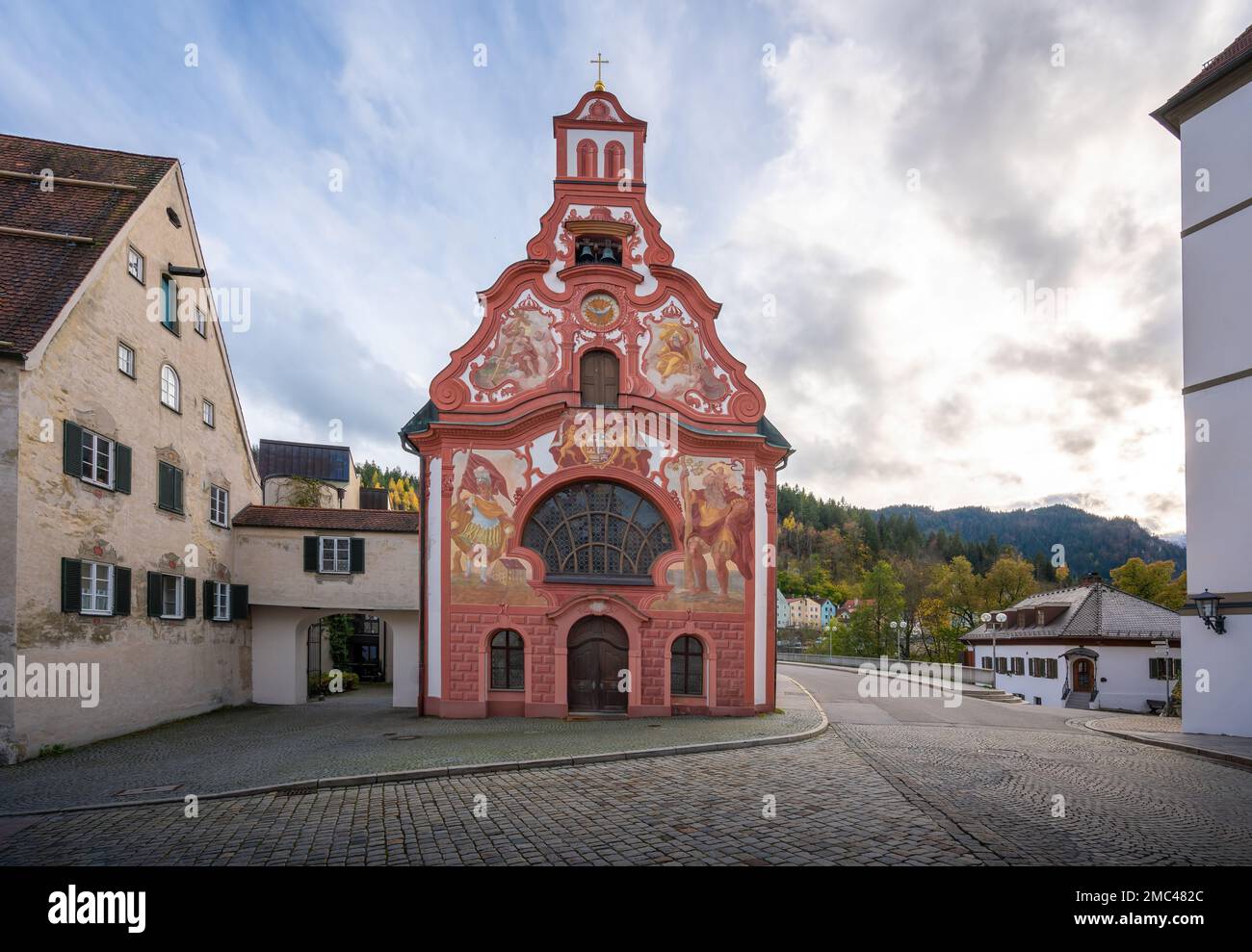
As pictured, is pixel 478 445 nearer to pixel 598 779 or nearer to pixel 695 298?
pixel 695 298

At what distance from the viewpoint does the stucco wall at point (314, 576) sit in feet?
80.7

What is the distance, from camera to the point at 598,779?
12383mm

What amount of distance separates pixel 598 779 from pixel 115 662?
11.8 m

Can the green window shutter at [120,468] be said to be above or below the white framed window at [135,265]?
below

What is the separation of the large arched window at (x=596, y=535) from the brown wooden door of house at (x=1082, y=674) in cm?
2870

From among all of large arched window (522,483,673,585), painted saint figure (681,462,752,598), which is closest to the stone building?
large arched window (522,483,673,585)

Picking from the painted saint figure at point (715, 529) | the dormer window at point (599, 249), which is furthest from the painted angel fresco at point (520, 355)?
the painted saint figure at point (715, 529)

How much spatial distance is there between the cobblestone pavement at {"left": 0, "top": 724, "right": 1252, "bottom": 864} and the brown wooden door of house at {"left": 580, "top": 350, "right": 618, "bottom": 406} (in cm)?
1051

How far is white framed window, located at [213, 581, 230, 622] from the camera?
75.1 feet

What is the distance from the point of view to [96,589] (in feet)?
56.4

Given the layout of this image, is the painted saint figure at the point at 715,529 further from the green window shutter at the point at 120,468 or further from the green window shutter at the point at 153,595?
the green window shutter at the point at 120,468

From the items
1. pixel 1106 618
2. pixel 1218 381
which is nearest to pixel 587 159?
pixel 1218 381

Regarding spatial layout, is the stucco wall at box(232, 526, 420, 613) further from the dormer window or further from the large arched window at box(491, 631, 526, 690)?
the dormer window
